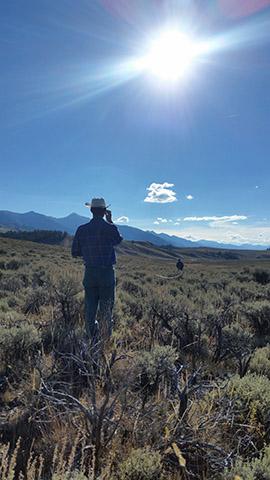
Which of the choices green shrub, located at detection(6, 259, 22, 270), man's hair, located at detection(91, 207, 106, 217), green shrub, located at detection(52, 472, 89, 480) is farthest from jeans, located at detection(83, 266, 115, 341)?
green shrub, located at detection(6, 259, 22, 270)

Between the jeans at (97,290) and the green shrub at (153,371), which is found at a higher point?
the jeans at (97,290)

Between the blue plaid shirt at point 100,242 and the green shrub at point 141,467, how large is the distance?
3.31 metres

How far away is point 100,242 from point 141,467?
140 inches

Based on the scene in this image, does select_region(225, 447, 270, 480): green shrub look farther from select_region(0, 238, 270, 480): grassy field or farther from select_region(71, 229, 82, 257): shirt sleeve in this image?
select_region(71, 229, 82, 257): shirt sleeve

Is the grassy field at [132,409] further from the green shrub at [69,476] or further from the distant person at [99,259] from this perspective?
the distant person at [99,259]

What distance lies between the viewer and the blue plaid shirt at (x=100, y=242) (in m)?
5.65

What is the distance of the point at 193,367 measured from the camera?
5.11 metres

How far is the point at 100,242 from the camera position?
5.66 m

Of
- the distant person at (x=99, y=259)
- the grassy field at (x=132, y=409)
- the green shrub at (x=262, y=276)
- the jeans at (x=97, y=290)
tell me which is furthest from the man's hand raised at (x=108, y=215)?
the green shrub at (x=262, y=276)

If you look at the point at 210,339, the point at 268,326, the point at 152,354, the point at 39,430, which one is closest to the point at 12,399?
the point at 39,430

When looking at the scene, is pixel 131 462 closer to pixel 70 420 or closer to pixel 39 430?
pixel 70 420

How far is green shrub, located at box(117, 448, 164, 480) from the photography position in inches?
97.3

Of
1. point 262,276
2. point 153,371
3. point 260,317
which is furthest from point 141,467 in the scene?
point 262,276

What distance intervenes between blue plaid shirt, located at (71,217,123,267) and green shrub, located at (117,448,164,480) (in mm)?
3311
